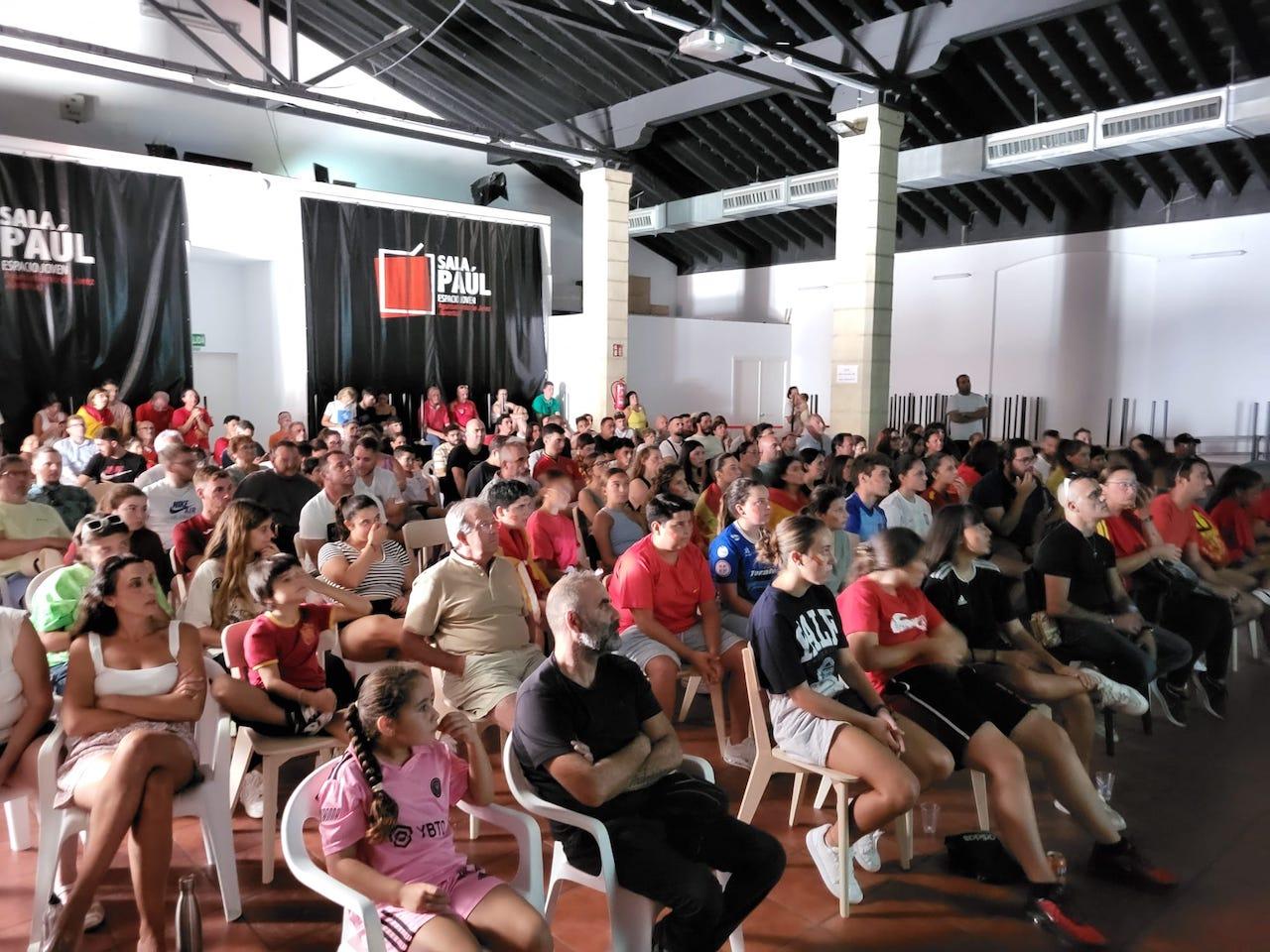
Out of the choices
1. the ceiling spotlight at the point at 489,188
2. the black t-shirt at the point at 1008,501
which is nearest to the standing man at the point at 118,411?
the ceiling spotlight at the point at 489,188

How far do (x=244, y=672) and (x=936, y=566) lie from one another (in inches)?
88.2

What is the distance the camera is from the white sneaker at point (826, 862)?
98.7 inches

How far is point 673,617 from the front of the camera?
11.4ft

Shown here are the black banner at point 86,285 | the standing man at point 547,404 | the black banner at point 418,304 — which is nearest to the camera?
the black banner at point 86,285

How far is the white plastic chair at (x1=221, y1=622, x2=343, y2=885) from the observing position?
2553 mm

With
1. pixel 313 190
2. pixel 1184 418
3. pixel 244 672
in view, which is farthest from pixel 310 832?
pixel 1184 418

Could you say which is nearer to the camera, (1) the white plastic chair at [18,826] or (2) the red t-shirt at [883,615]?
(1) the white plastic chair at [18,826]

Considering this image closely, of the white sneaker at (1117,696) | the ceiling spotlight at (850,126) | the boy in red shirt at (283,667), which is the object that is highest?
the ceiling spotlight at (850,126)

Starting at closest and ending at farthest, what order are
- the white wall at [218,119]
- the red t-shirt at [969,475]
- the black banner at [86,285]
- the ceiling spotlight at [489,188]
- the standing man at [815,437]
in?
the red t-shirt at [969,475], the black banner at [86,285], the standing man at [815,437], the white wall at [218,119], the ceiling spotlight at [489,188]

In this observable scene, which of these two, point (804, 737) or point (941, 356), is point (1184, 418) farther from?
point (804, 737)

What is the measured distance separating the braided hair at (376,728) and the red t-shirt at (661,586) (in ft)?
4.91

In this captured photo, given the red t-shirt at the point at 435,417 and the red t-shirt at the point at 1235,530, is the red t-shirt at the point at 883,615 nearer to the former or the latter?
the red t-shirt at the point at 1235,530

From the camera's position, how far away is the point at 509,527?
12.6 feet

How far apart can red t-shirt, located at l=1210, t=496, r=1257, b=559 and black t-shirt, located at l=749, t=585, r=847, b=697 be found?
3021mm
